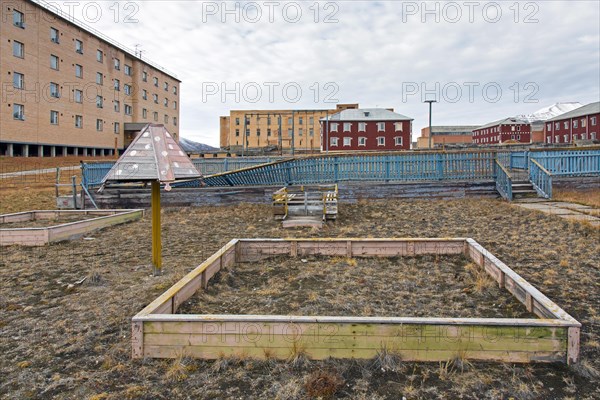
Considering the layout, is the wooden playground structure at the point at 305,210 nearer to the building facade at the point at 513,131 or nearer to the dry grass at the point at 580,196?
the dry grass at the point at 580,196

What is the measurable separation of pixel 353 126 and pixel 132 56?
3289 cm

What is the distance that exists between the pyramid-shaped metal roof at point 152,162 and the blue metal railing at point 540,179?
1429 cm

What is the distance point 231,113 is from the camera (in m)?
89.8

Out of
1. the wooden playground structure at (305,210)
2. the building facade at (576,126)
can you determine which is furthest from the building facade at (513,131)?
the wooden playground structure at (305,210)

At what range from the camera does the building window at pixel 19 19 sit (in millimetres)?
34903

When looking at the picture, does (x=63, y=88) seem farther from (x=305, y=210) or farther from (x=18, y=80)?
(x=305, y=210)

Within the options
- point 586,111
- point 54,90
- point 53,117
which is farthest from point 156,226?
point 586,111

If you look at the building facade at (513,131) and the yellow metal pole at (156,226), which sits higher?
the building facade at (513,131)

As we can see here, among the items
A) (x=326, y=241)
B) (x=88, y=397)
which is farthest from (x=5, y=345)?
(x=326, y=241)

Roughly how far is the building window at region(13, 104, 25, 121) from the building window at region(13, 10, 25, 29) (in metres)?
6.95

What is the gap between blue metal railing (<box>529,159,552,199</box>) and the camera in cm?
1545

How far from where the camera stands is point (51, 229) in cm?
980

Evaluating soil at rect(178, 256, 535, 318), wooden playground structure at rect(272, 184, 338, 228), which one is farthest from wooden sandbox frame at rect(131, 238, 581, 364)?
wooden playground structure at rect(272, 184, 338, 228)

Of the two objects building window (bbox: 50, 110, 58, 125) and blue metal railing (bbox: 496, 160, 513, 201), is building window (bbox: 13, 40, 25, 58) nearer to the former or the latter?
building window (bbox: 50, 110, 58, 125)
